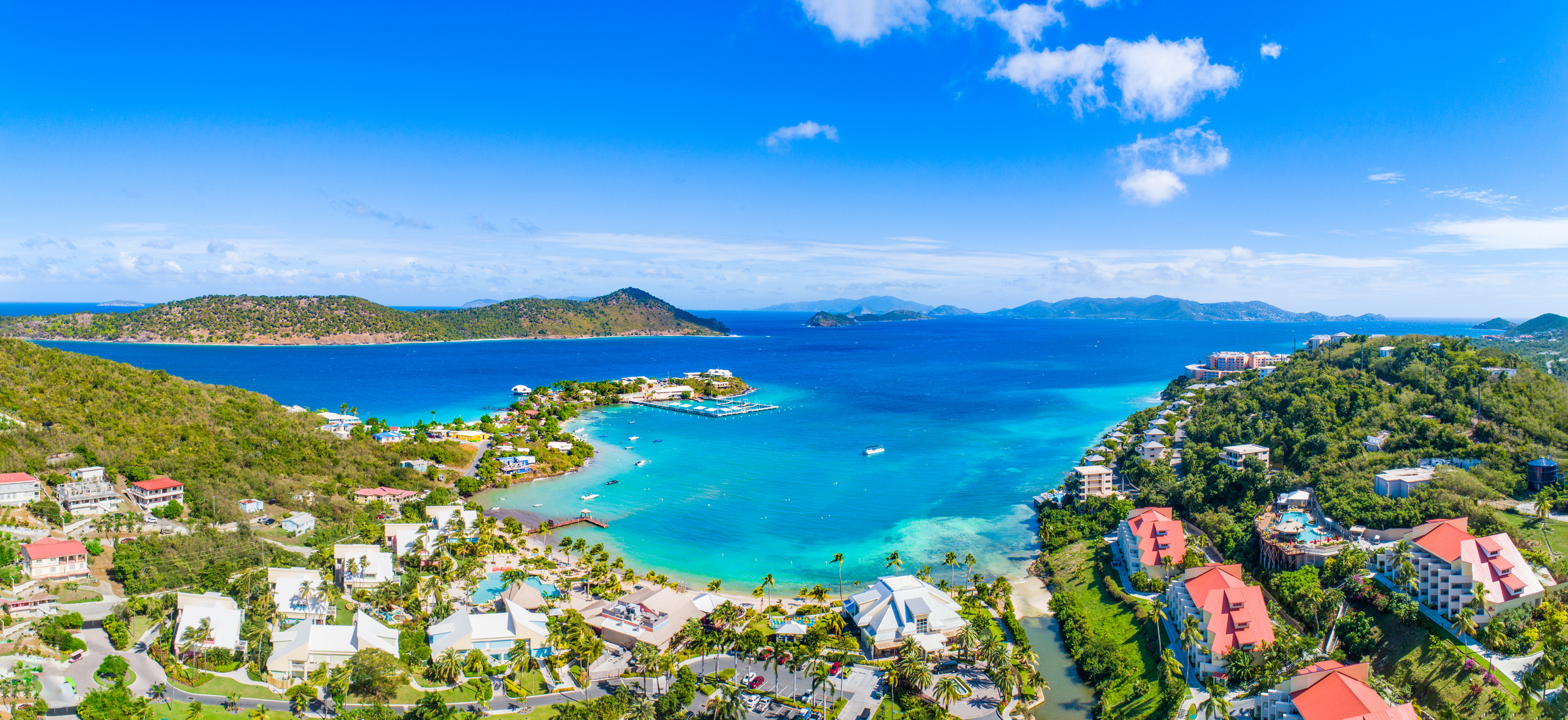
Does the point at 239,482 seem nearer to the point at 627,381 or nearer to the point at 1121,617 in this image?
the point at 1121,617

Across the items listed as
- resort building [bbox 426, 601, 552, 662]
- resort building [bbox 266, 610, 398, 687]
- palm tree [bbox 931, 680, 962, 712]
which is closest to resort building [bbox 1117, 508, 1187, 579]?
palm tree [bbox 931, 680, 962, 712]

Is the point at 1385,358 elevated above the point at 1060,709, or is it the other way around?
the point at 1385,358

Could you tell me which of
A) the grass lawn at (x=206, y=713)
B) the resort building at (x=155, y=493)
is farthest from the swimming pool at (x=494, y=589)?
the resort building at (x=155, y=493)

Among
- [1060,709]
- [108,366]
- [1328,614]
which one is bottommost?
[1060,709]

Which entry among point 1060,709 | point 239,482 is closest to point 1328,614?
point 1060,709

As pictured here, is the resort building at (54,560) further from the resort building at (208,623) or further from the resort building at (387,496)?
the resort building at (387,496)
